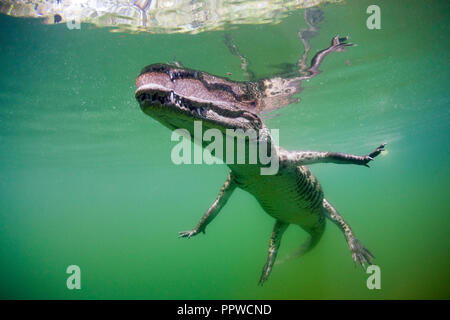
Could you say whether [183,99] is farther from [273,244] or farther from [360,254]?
[360,254]

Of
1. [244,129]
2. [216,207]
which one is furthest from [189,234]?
[244,129]

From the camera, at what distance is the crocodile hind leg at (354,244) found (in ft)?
18.9

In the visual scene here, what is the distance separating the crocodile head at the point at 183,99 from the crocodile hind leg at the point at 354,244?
14.5 ft

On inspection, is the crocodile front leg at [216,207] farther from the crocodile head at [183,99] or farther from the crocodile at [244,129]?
the crocodile head at [183,99]

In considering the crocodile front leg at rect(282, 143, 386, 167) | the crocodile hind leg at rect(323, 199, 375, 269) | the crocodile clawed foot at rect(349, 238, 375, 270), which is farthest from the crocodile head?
the crocodile clawed foot at rect(349, 238, 375, 270)

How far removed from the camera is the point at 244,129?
9.44 ft

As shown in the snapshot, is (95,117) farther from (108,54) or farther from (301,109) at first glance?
(301,109)

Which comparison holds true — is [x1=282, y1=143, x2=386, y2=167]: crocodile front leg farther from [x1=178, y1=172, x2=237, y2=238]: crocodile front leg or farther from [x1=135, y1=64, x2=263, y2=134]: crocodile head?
[x1=135, y1=64, x2=263, y2=134]: crocodile head

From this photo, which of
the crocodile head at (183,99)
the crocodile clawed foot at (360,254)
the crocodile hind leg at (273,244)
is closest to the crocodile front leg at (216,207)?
the crocodile hind leg at (273,244)

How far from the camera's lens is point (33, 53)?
7.20 m

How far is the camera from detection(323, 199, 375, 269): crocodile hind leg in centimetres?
575

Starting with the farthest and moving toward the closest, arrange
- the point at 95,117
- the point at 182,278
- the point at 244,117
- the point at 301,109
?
the point at 182,278 → the point at 301,109 → the point at 95,117 → the point at 244,117

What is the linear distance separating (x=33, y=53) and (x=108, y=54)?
2.07m
